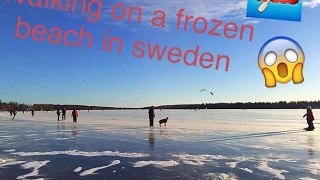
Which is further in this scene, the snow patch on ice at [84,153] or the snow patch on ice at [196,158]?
the snow patch on ice at [84,153]

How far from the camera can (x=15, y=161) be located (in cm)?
685

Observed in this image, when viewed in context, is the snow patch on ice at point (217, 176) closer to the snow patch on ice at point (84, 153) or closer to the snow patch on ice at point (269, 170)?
the snow patch on ice at point (269, 170)

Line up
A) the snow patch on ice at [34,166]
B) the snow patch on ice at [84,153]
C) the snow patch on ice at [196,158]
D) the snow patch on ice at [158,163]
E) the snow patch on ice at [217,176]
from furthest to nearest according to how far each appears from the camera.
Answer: the snow patch on ice at [84,153] < the snow patch on ice at [196,158] < the snow patch on ice at [158,163] < the snow patch on ice at [34,166] < the snow patch on ice at [217,176]

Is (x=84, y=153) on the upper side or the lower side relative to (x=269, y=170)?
upper

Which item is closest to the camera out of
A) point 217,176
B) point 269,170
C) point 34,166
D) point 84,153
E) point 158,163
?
point 217,176

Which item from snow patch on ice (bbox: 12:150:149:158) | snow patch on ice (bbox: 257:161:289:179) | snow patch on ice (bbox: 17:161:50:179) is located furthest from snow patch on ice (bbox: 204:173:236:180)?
snow patch on ice (bbox: 17:161:50:179)

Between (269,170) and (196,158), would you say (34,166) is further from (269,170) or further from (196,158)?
(269,170)

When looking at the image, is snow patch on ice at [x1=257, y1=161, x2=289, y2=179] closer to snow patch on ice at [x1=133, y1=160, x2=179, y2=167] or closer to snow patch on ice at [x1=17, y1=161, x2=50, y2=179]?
snow patch on ice at [x1=133, y1=160, x2=179, y2=167]

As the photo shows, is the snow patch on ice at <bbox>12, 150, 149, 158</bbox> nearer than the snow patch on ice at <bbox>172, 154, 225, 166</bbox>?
No

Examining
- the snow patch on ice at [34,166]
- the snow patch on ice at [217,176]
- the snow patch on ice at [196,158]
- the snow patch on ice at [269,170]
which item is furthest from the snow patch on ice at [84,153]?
the snow patch on ice at [269,170]

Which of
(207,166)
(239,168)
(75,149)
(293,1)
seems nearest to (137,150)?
(75,149)

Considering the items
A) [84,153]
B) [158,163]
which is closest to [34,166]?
[84,153]

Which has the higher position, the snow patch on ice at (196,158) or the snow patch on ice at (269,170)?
the snow patch on ice at (196,158)

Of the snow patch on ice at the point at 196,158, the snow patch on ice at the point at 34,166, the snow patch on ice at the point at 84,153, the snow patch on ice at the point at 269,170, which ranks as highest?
the snow patch on ice at the point at 84,153
